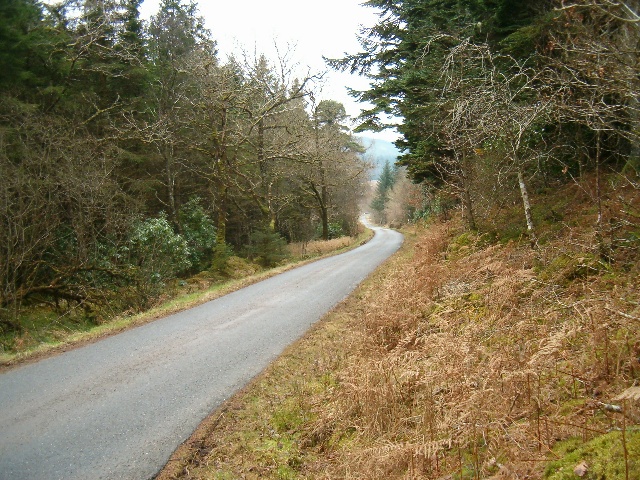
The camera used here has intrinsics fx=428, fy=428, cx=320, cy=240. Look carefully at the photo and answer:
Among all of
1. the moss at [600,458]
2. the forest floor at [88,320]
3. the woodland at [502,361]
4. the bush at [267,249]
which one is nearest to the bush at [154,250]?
the forest floor at [88,320]

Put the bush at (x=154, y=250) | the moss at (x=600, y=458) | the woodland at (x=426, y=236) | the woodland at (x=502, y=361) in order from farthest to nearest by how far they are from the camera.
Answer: the bush at (x=154, y=250)
the woodland at (x=426, y=236)
the woodland at (x=502, y=361)
the moss at (x=600, y=458)

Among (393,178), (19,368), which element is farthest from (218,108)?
(393,178)

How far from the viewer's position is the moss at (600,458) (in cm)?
214

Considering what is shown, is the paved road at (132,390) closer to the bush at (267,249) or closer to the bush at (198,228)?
the bush at (267,249)

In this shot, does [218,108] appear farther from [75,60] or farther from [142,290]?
[142,290]

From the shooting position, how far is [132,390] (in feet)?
19.3

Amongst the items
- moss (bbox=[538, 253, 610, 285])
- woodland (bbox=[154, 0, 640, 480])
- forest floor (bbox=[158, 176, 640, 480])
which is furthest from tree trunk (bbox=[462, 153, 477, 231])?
moss (bbox=[538, 253, 610, 285])

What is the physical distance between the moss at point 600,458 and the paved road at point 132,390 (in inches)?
141

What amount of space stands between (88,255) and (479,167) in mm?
12076

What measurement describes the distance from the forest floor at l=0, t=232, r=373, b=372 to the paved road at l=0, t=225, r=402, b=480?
19.5 inches

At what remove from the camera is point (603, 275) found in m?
5.20

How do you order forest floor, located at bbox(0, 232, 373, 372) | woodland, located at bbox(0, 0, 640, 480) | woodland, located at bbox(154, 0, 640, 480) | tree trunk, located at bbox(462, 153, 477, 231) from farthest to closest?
tree trunk, located at bbox(462, 153, 477, 231)
forest floor, located at bbox(0, 232, 373, 372)
woodland, located at bbox(0, 0, 640, 480)
woodland, located at bbox(154, 0, 640, 480)

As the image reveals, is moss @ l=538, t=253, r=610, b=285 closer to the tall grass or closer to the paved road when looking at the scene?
the tall grass

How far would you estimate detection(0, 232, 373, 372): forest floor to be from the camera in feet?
26.6
